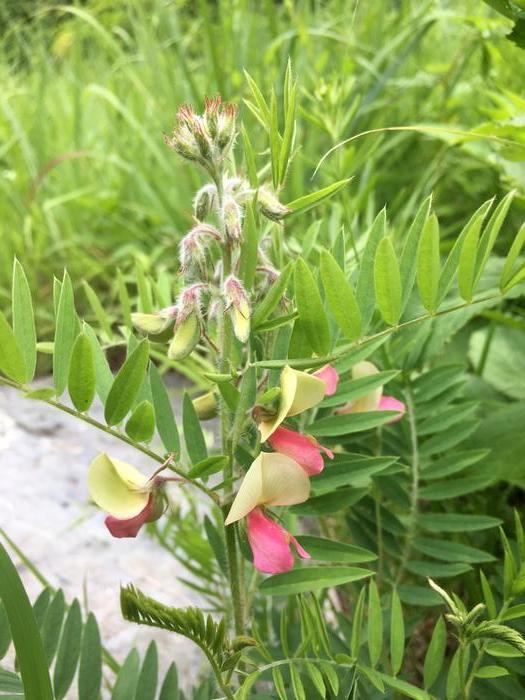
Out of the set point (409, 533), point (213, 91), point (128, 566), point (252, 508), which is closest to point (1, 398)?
point (128, 566)

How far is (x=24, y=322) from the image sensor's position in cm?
49

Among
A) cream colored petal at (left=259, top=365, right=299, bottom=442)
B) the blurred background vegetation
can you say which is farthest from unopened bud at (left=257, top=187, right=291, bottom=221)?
the blurred background vegetation

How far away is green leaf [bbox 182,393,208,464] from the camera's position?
555 millimetres

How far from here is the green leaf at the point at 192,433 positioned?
1.82 ft

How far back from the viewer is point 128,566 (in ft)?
3.58

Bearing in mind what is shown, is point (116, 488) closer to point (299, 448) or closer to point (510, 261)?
point (299, 448)

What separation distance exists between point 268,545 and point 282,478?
0.04 m

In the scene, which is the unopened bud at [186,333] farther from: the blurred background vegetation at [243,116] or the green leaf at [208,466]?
the blurred background vegetation at [243,116]

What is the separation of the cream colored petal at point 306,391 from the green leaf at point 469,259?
119 millimetres

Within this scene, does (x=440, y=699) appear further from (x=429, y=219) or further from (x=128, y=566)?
(x=128, y=566)

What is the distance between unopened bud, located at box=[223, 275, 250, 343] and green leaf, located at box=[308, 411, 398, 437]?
0.45ft

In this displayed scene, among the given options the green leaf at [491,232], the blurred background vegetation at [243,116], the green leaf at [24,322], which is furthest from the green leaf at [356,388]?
the blurred background vegetation at [243,116]

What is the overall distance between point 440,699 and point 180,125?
1.51 feet

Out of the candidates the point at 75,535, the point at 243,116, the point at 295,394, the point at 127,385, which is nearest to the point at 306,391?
the point at 295,394
